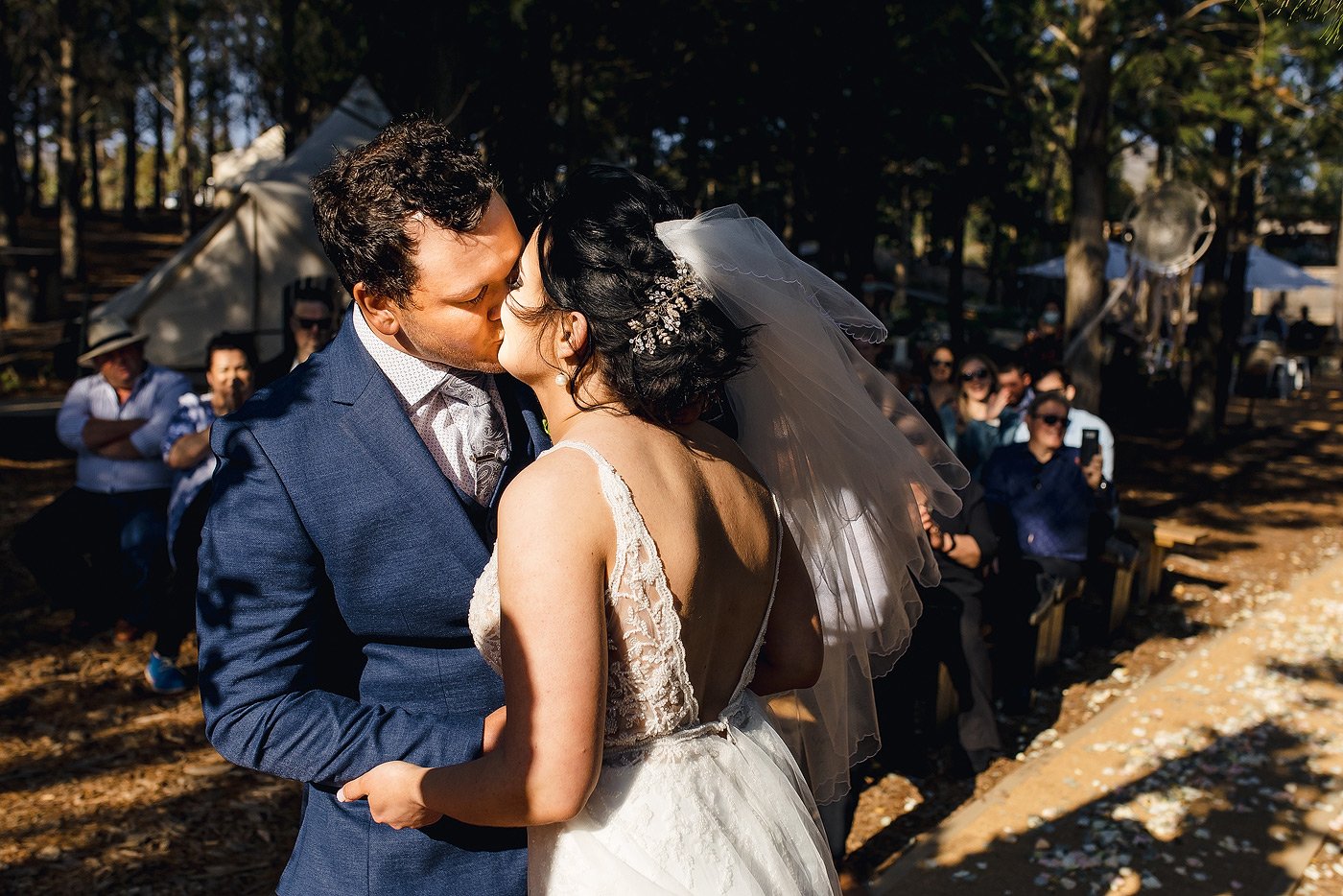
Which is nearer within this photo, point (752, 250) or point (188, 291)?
point (752, 250)

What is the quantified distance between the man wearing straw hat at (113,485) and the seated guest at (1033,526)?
15.7 feet

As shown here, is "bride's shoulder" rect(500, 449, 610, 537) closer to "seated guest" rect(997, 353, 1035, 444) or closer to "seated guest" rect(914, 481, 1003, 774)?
"seated guest" rect(914, 481, 1003, 774)

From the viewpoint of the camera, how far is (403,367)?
2141 mm

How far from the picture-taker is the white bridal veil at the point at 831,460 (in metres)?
2.37

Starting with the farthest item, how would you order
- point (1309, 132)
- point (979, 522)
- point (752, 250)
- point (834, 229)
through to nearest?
point (834, 229)
point (1309, 132)
point (979, 522)
point (752, 250)

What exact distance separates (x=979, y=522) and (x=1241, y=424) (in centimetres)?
1419

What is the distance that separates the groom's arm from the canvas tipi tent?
10.7 metres

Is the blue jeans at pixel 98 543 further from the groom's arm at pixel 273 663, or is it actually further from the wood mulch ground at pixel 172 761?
the groom's arm at pixel 273 663

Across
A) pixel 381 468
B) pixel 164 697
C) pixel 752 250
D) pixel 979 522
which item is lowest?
pixel 164 697

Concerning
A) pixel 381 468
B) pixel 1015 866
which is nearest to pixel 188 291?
pixel 1015 866

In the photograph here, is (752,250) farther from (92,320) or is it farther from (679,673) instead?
(92,320)

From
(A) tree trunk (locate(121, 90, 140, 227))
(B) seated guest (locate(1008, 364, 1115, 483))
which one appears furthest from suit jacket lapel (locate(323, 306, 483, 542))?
(A) tree trunk (locate(121, 90, 140, 227))

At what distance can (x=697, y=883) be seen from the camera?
1914mm

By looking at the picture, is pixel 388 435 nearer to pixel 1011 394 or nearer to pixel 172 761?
pixel 172 761
